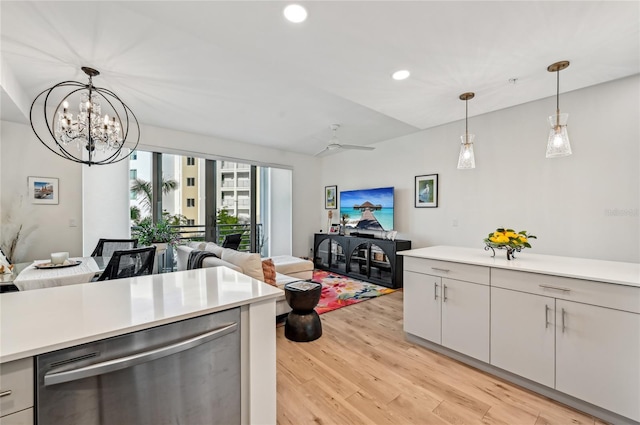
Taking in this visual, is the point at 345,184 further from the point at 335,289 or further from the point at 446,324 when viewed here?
the point at 446,324

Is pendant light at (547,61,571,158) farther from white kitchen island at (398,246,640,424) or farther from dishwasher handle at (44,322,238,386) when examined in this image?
dishwasher handle at (44,322,238,386)

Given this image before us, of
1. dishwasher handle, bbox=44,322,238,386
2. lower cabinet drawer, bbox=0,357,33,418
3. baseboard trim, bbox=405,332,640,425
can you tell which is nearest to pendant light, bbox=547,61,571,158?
baseboard trim, bbox=405,332,640,425

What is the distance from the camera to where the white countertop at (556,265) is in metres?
1.65

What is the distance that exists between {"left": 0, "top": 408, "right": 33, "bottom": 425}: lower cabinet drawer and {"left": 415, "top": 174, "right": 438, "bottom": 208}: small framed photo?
177 inches

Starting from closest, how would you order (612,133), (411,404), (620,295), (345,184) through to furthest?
(620,295) < (411,404) < (612,133) < (345,184)

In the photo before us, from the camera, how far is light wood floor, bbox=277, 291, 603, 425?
1.68 metres

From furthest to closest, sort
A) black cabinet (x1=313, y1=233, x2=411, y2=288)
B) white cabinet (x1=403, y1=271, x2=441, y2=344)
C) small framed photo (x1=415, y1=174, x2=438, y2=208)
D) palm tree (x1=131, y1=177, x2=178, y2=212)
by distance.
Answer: palm tree (x1=131, y1=177, x2=178, y2=212) < black cabinet (x1=313, y1=233, x2=411, y2=288) < small framed photo (x1=415, y1=174, x2=438, y2=208) < white cabinet (x1=403, y1=271, x2=441, y2=344)

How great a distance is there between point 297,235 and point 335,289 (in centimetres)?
218

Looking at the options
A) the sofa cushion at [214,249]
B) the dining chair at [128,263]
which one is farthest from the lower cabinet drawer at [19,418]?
the sofa cushion at [214,249]

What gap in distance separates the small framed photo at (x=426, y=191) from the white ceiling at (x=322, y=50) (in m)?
1.20

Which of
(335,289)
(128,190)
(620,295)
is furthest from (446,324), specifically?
(128,190)

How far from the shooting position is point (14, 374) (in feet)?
2.60

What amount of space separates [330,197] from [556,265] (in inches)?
184

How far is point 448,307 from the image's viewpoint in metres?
2.32
